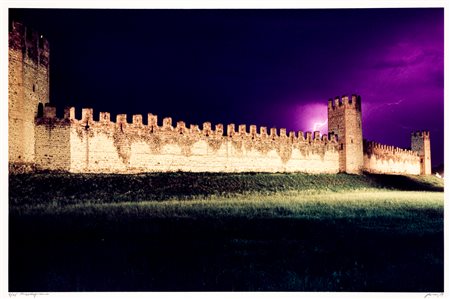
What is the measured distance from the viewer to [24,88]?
17.4 meters

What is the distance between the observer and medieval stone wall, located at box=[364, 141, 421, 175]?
121ft

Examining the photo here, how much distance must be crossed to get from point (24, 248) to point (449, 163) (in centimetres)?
1134

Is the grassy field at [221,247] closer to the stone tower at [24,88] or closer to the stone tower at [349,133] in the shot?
the stone tower at [24,88]

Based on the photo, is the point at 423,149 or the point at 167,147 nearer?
the point at 167,147

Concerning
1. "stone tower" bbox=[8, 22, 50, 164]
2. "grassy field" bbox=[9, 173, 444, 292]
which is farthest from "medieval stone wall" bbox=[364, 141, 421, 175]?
"stone tower" bbox=[8, 22, 50, 164]

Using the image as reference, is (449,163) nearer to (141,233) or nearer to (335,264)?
(335,264)

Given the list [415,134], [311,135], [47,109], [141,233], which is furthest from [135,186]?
[415,134]

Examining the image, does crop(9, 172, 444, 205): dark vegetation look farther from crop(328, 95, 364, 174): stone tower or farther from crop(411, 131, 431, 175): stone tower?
crop(411, 131, 431, 175): stone tower

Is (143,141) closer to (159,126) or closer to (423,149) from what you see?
(159,126)

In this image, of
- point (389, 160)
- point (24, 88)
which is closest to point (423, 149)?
point (389, 160)

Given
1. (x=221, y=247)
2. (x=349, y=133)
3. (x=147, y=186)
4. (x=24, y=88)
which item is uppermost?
(x=24, y=88)

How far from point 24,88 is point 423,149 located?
157 ft

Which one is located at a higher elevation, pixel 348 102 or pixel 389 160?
pixel 348 102
